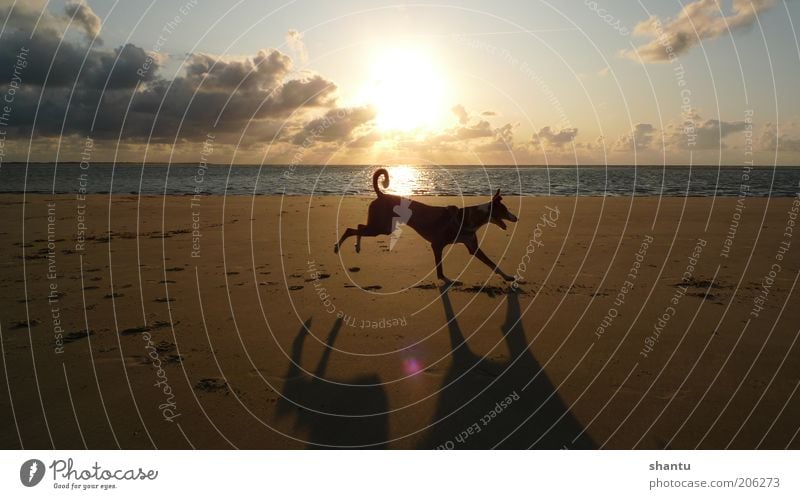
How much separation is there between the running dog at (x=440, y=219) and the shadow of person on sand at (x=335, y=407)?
15.1 ft

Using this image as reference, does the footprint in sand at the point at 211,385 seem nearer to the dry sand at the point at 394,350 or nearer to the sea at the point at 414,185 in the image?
the dry sand at the point at 394,350

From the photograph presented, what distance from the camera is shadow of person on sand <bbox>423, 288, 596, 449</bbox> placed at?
5.28 metres

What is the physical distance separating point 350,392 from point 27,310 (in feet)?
22.4

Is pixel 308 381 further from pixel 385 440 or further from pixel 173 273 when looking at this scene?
pixel 173 273

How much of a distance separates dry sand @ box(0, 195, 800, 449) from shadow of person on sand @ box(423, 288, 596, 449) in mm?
25

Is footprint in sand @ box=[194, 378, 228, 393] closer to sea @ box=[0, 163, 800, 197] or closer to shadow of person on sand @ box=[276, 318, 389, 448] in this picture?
shadow of person on sand @ box=[276, 318, 389, 448]

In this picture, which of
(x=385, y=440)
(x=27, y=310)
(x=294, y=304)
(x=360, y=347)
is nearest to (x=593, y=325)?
(x=360, y=347)

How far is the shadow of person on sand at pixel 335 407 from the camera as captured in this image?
17.4 feet

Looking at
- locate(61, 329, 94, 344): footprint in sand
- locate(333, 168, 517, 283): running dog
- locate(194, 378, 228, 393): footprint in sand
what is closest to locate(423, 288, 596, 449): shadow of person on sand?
locate(194, 378, 228, 393): footprint in sand

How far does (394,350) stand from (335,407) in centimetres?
172

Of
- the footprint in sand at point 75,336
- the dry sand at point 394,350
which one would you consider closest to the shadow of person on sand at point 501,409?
the dry sand at point 394,350

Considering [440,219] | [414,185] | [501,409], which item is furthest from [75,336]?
[414,185]

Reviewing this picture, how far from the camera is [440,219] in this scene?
10.7 m

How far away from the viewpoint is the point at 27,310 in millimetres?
8930
